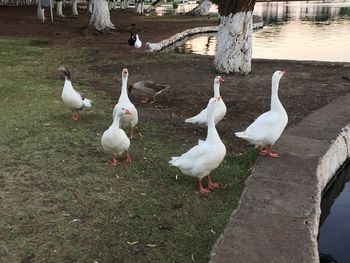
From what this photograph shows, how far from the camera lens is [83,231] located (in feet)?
16.5

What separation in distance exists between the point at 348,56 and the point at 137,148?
15210 millimetres

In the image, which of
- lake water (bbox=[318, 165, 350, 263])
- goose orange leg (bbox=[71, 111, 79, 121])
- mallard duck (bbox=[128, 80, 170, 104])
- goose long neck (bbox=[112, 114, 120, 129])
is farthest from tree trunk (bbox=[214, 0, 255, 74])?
goose long neck (bbox=[112, 114, 120, 129])

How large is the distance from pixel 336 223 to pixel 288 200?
1.63m

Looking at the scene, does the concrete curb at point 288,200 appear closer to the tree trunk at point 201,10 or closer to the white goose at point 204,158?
the white goose at point 204,158

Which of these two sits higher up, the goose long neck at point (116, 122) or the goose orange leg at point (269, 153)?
the goose long neck at point (116, 122)

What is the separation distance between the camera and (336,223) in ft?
21.9

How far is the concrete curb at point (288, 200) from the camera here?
437cm

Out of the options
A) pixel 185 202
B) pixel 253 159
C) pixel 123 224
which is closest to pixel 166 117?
pixel 253 159

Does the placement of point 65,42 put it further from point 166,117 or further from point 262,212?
point 262,212

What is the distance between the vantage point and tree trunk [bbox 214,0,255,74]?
13.6 meters

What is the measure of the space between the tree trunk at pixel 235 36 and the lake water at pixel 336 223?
6213 mm

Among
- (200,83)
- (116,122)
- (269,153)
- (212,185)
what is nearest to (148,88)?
(200,83)

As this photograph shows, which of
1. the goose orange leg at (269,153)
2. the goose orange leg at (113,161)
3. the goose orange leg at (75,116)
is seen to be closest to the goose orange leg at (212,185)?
the goose orange leg at (269,153)

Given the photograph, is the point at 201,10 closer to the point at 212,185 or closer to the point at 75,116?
the point at 75,116
